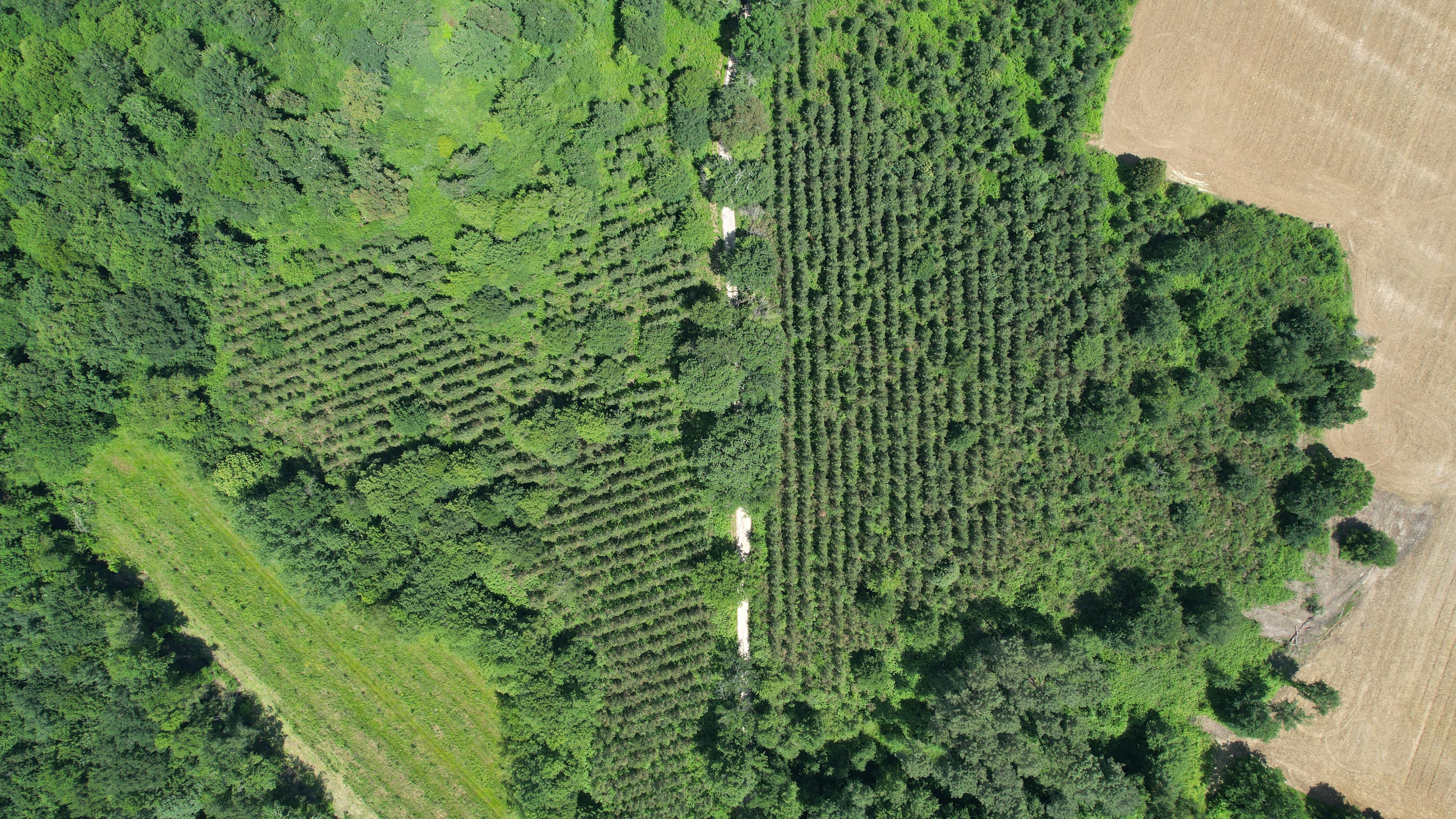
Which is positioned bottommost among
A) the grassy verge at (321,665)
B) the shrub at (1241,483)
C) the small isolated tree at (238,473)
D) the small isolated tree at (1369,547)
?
the grassy verge at (321,665)

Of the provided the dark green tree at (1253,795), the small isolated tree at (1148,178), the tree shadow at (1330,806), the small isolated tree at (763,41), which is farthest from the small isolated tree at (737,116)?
the tree shadow at (1330,806)

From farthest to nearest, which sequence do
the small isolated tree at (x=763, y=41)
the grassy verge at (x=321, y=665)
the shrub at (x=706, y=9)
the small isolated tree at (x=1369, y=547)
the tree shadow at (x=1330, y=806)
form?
the grassy verge at (x=321, y=665), the tree shadow at (x=1330, y=806), the shrub at (x=706, y=9), the small isolated tree at (x=763, y=41), the small isolated tree at (x=1369, y=547)

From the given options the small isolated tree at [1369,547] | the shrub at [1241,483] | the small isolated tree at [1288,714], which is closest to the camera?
the small isolated tree at [1369,547]

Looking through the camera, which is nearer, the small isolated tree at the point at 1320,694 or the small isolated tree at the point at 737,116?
the small isolated tree at the point at 1320,694

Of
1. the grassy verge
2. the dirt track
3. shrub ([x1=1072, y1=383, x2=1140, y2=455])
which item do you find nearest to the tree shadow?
the dirt track

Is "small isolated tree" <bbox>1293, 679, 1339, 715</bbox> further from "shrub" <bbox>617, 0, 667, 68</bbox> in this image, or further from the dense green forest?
"shrub" <bbox>617, 0, 667, 68</bbox>

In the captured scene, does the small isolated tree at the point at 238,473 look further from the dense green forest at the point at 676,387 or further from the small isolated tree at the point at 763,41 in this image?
the small isolated tree at the point at 763,41

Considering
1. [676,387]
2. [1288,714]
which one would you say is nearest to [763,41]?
[676,387]

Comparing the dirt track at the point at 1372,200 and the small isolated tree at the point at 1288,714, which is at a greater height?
the dirt track at the point at 1372,200
